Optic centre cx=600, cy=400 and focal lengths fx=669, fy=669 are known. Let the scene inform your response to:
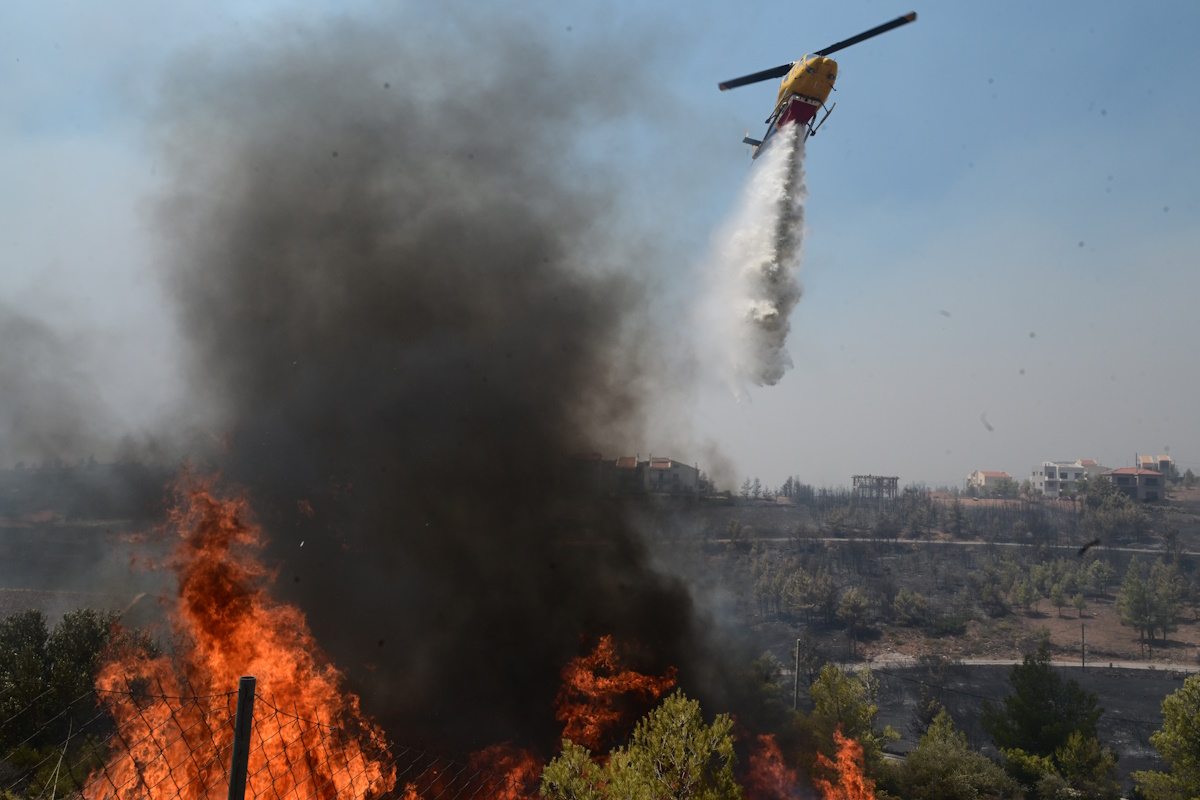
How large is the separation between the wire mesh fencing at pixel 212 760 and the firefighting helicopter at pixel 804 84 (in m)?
24.6

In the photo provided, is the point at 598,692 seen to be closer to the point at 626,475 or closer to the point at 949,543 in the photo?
the point at 626,475

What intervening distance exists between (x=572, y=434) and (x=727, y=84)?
612 inches

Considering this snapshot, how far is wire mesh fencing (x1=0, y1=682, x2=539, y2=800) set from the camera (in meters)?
13.1

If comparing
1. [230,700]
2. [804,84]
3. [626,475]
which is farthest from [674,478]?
[230,700]

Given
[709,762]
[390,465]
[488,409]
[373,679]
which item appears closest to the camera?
[709,762]

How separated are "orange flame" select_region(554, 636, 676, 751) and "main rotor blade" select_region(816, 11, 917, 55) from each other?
23.2 metres

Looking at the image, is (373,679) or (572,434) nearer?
(373,679)

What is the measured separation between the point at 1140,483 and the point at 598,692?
466ft

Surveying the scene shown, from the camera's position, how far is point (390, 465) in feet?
86.9

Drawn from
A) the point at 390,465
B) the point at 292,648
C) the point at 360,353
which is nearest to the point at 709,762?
the point at 292,648

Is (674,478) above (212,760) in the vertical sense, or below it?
above

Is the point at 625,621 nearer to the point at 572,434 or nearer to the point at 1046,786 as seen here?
the point at 572,434

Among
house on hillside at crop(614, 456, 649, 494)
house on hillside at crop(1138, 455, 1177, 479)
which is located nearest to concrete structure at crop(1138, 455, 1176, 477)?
house on hillside at crop(1138, 455, 1177, 479)

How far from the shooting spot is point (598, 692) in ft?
79.4
